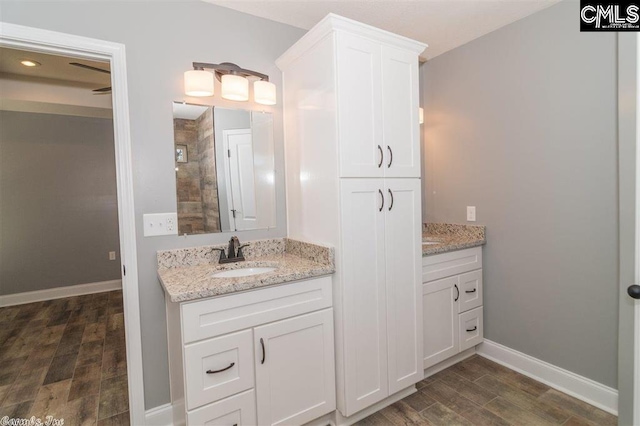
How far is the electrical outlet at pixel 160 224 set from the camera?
1.74 m

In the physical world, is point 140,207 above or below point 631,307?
above

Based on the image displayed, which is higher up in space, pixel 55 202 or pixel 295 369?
pixel 55 202

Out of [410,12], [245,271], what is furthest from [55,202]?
[410,12]

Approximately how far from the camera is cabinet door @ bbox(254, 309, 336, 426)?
149 centimetres

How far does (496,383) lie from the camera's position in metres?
2.09

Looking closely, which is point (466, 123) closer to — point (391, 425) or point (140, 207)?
point (391, 425)

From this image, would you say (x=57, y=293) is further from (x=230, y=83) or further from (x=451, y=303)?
(x=451, y=303)

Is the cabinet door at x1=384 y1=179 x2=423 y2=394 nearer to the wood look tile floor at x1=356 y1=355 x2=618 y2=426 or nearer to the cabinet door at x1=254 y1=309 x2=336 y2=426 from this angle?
the wood look tile floor at x1=356 y1=355 x2=618 y2=426

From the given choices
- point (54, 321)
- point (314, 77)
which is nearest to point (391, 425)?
point (314, 77)

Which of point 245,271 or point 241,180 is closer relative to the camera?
point 245,271

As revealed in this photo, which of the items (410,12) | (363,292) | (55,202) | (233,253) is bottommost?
(363,292)

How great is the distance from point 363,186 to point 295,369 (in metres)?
1.03

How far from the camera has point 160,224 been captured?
178 centimetres

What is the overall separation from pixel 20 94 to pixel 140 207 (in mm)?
2419
